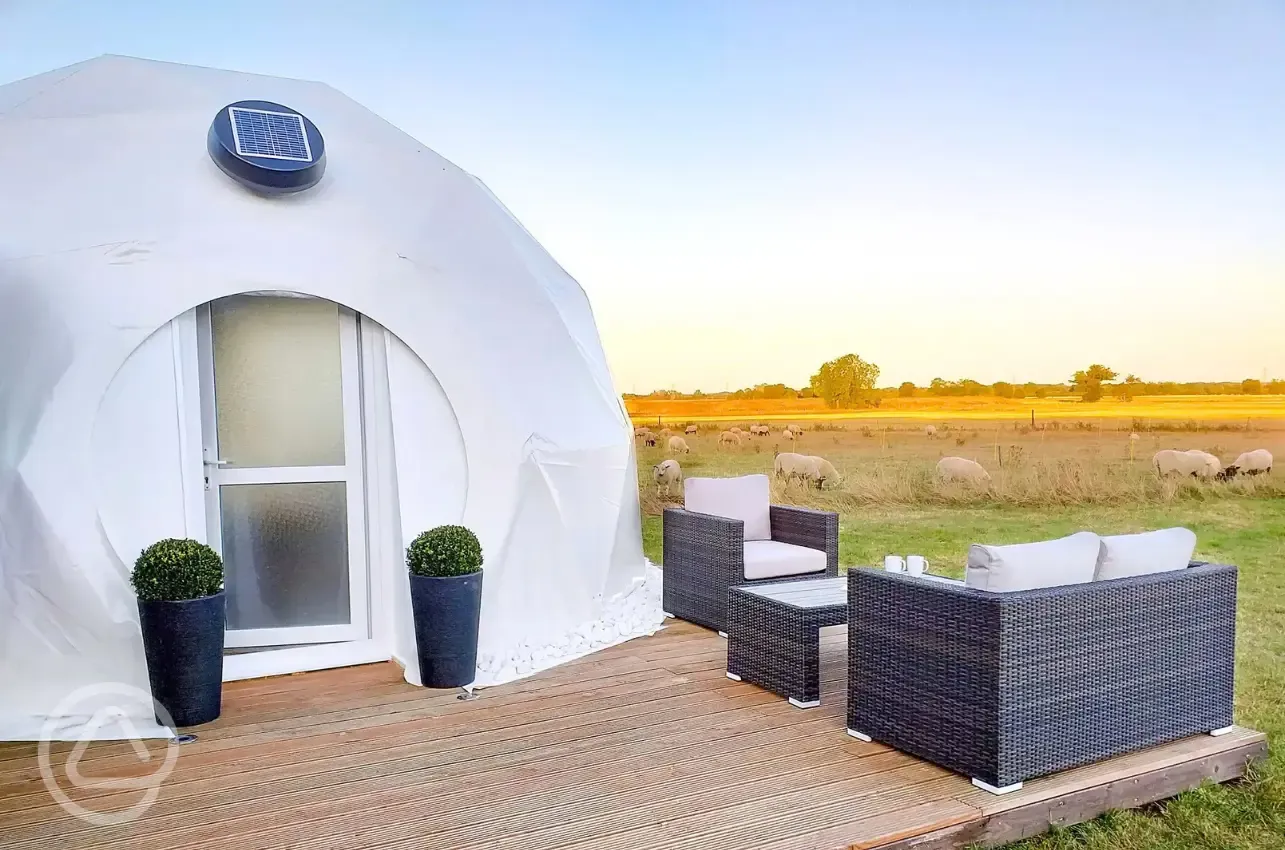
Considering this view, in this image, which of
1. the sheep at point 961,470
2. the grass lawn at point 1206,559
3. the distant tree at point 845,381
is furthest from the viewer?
the distant tree at point 845,381

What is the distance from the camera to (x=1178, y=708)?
361cm

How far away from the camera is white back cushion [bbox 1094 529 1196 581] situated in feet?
11.4

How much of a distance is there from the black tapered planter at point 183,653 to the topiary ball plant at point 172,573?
0.04 m

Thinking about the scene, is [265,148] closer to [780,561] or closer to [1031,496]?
[780,561]

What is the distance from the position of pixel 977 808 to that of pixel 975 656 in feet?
1.69

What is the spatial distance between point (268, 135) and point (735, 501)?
12.1 ft

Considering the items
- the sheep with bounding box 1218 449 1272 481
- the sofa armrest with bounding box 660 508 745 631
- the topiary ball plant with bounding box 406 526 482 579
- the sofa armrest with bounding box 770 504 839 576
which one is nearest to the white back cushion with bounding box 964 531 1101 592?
the sofa armrest with bounding box 660 508 745 631

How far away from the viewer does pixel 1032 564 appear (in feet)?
10.8

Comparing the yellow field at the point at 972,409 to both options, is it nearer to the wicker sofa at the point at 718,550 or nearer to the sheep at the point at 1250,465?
the sheep at the point at 1250,465

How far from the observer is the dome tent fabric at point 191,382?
4.28 metres

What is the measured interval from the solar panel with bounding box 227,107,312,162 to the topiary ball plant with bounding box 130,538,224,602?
2211 millimetres

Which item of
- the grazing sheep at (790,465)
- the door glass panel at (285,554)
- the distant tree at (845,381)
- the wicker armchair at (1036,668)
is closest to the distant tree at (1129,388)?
the distant tree at (845,381)

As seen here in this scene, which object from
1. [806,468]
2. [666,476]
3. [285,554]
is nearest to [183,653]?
[285,554]

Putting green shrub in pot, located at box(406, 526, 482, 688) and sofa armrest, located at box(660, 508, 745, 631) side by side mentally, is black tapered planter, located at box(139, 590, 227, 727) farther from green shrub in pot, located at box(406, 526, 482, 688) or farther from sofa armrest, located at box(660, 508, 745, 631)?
sofa armrest, located at box(660, 508, 745, 631)
